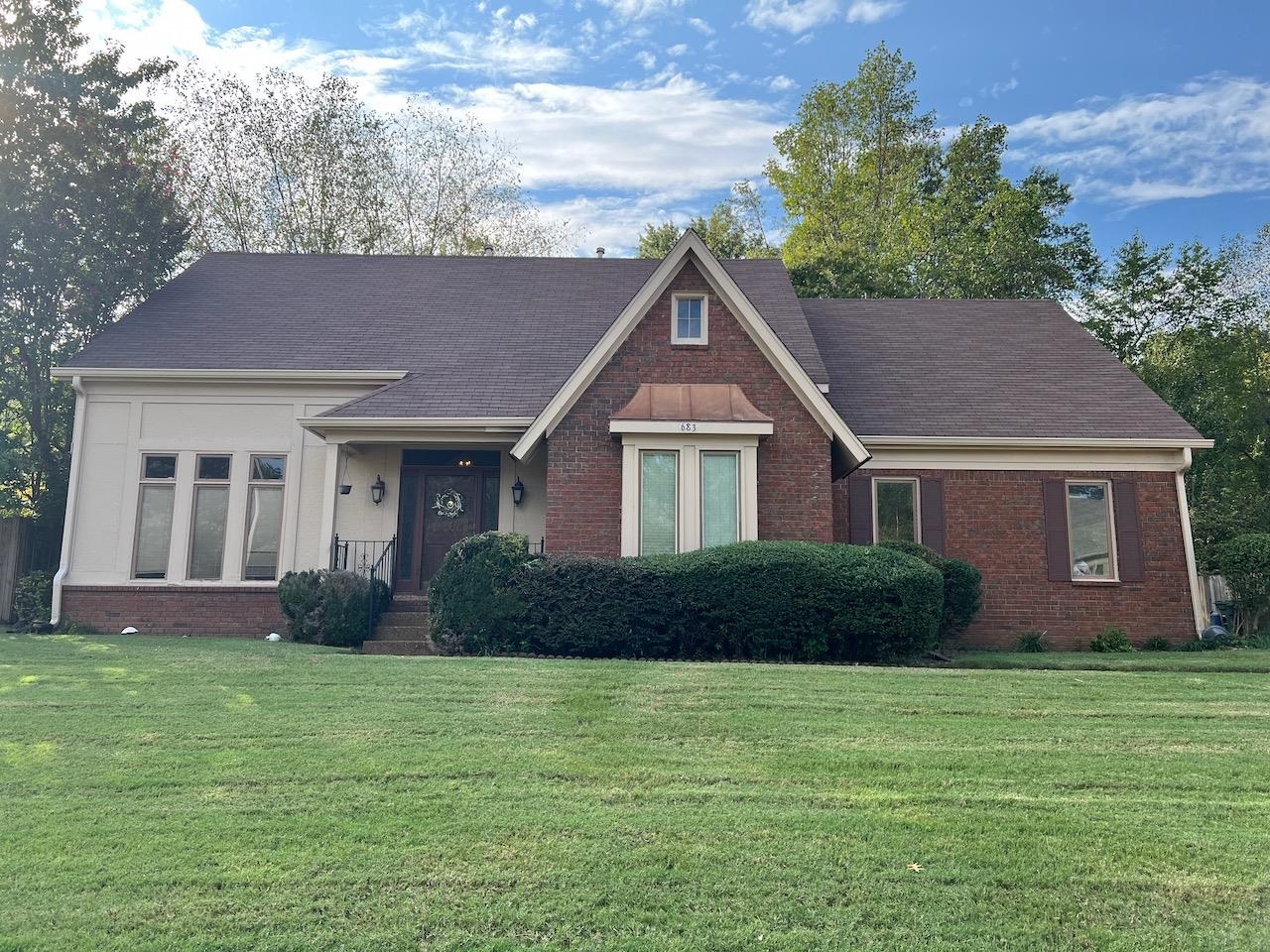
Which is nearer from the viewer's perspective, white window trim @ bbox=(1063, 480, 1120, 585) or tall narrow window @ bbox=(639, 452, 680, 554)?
tall narrow window @ bbox=(639, 452, 680, 554)

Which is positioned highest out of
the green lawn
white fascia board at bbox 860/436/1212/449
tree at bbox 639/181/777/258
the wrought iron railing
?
tree at bbox 639/181/777/258

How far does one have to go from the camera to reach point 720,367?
43.6ft

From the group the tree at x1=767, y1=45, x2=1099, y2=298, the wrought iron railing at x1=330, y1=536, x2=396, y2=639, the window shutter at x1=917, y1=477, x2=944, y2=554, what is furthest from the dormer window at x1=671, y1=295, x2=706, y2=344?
the tree at x1=767, y1=45, x2=1099, y2=298

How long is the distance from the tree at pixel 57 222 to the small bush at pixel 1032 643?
16803 millimetres

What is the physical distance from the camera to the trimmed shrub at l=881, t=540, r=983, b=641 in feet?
43.4

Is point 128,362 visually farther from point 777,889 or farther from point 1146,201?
point 1146,201

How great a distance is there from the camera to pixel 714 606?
35.0 ft

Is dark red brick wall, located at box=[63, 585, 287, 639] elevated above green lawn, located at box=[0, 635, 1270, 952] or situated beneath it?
elevated above

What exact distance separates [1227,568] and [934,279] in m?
14.6

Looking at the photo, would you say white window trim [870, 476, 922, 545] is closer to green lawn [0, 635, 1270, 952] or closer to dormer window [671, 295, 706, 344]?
dormer window [671, 295, 706, 344]

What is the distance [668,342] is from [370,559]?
5948 millimetres

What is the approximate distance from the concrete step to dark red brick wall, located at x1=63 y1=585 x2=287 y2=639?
2458 millimetres

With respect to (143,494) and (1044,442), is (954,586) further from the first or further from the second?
(143,494)

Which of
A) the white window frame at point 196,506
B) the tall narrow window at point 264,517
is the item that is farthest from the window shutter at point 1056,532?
the white window frame at point 196,506
